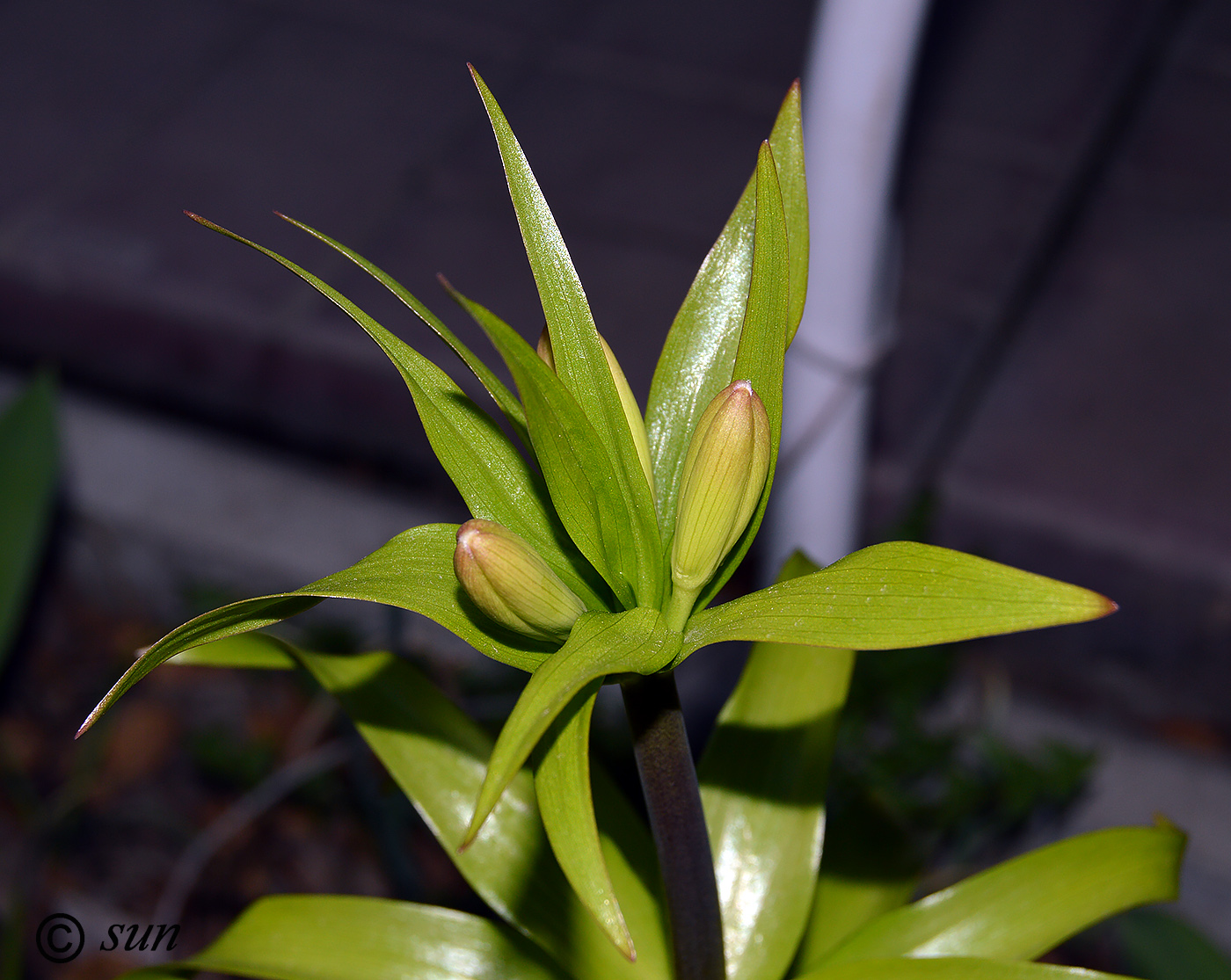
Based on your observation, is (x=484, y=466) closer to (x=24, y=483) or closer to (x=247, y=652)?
(x=247, y=652)

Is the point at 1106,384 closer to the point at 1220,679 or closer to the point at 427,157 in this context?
the point at 1220,679

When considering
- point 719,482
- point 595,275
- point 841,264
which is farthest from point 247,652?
point 595,275

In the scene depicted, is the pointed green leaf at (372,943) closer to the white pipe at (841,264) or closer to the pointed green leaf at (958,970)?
the pointed green leaf at (958,970)

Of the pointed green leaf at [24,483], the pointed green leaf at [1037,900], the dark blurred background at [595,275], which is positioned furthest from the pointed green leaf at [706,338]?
the dark blurred background at [595,275]

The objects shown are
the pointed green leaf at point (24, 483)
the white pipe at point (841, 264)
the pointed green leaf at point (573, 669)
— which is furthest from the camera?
the pointed green leaf at point (24, 483)

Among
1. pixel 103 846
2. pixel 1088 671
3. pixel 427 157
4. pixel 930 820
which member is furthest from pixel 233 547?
pixel 1088 671

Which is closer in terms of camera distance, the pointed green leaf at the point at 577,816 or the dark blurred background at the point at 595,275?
the pointed green leaf at the point at 577,816
